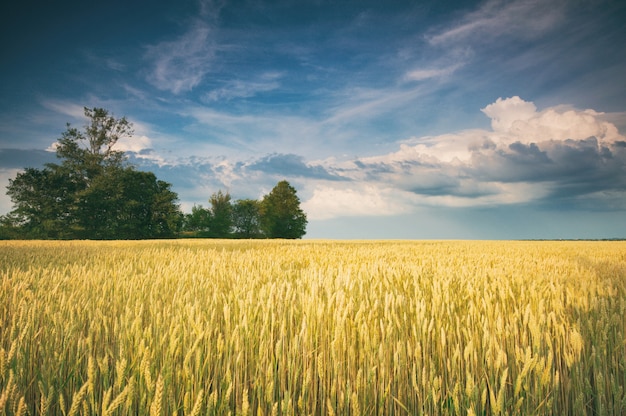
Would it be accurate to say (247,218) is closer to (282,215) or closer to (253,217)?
(253,217)

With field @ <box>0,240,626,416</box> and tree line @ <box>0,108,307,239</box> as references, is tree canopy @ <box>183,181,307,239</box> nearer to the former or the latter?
tree line @ <box>0,108,307,239</box>

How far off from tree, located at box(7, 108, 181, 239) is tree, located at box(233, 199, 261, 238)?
58.4ft

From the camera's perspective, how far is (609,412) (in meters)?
1.56

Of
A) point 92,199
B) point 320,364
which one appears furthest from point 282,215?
point 320,364

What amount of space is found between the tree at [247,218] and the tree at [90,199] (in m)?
17.8

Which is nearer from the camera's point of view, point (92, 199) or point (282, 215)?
point (92, 199)

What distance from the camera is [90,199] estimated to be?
1441 inches

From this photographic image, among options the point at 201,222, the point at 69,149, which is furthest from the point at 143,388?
the point at 201,222

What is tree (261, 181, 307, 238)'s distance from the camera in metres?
52.1

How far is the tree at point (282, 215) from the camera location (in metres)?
52.1

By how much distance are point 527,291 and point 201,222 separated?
2244 inches

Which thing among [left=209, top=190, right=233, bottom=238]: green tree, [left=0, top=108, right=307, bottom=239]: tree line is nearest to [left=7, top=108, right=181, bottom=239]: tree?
[left=0, top=108, right=307, bottom=239]: tree line

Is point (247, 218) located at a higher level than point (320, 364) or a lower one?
higher

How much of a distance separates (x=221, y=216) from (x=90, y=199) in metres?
20.9
